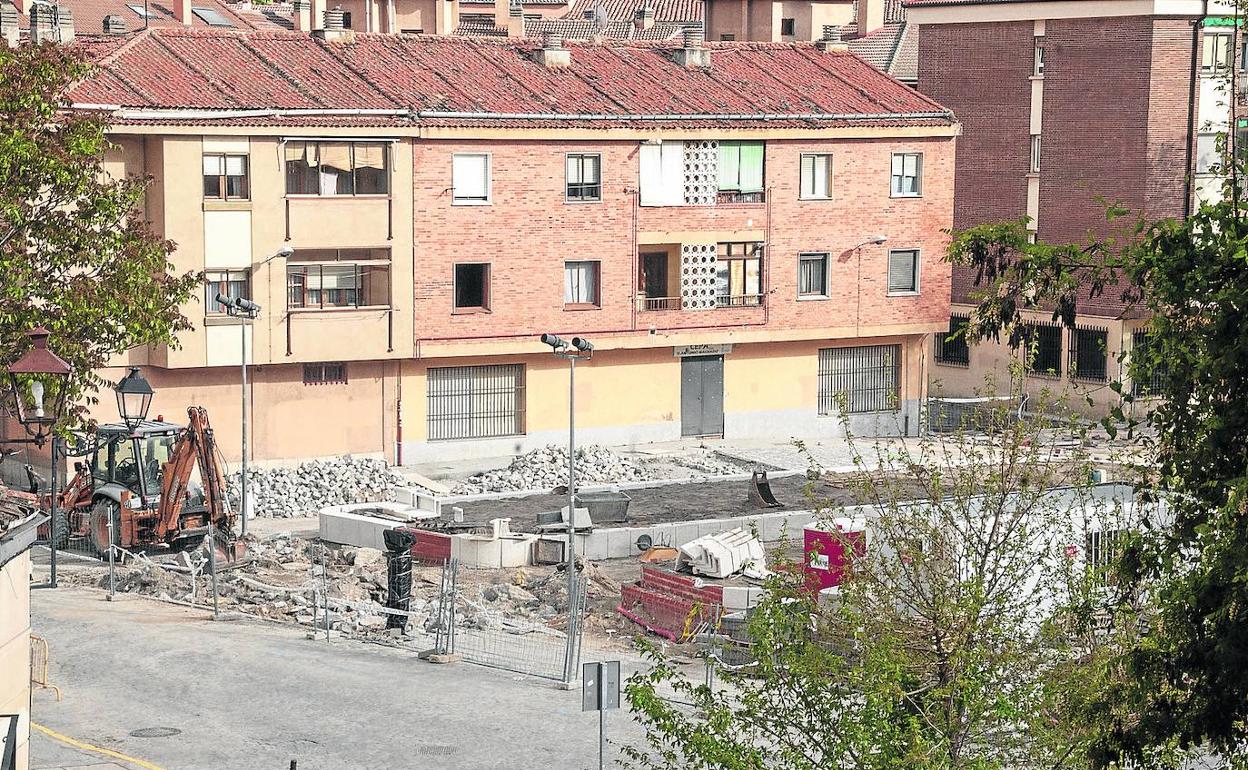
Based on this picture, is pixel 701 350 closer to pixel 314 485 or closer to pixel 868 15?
pixel 314 485

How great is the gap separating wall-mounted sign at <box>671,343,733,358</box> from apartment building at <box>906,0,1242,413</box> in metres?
9.14

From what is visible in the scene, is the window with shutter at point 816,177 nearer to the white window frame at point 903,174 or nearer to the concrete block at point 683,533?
the white window frame at point 903,174

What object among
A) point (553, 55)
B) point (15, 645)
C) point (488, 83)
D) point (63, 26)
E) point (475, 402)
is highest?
point (63, 26)

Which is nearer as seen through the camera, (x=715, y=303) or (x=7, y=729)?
(x=7, y=729)

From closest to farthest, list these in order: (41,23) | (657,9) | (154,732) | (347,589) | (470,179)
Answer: (154,732), (347,589), (470,179), (41,23), (657,9)

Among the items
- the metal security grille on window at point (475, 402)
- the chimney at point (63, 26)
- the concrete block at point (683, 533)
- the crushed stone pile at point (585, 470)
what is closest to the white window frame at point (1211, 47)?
the crushed stone pile at point (585, 470)

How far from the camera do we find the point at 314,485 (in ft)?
148

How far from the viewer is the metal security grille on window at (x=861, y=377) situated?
182 feet

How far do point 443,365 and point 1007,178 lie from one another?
2164cm

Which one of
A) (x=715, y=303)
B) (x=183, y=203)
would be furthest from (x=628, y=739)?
(x=715, y=303)

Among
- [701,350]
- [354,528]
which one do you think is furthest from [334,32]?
[354,528]

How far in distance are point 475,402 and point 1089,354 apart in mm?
19777

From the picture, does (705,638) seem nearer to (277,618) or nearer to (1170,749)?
(277,618)

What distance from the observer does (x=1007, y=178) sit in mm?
62188
